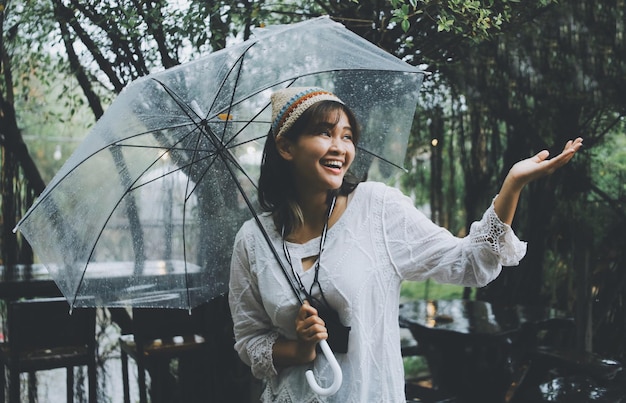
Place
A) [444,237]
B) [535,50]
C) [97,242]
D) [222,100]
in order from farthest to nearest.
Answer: [535,50], [97,242], [222,100], [444,237]

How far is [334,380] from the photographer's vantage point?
152cm

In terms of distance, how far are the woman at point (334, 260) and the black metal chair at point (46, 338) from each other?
2.04 m

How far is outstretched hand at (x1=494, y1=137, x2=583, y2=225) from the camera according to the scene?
1.31m

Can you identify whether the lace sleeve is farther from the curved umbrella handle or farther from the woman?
the curved umbrella handle

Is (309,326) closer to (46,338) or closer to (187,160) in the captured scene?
(187,160)

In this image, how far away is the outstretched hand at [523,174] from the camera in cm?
131

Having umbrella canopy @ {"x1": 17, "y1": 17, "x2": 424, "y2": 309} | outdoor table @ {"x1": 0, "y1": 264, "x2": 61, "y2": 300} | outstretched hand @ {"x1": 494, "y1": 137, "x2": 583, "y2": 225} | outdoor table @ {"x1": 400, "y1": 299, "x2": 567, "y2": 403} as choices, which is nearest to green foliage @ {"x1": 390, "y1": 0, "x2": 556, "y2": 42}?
umbrella canopy @ {"x1": 17, "y1": 17, "x2": 424, "y2": 309}

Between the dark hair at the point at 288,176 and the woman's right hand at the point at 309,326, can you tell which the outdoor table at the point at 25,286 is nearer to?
the dark hair at the point at 288,176

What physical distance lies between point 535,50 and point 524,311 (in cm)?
167

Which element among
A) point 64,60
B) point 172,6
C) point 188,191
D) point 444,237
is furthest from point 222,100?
point 64,60

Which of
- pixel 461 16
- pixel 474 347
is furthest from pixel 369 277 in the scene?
pixel 474 347

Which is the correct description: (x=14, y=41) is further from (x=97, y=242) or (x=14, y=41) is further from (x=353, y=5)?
(x=97, y=242)

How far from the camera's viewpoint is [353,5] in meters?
3.05

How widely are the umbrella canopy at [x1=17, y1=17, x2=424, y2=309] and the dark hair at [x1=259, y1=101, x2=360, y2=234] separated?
0.08 meters
